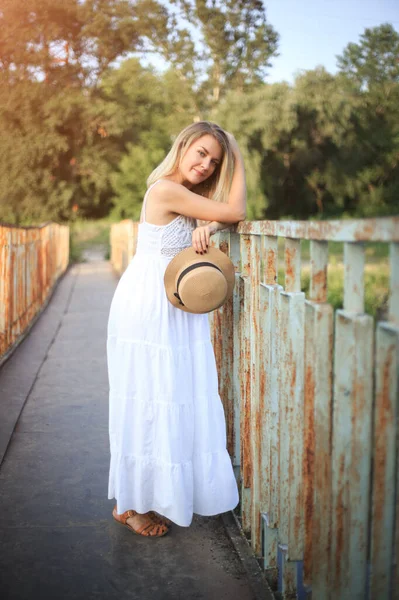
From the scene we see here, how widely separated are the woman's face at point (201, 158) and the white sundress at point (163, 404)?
0.70 feet

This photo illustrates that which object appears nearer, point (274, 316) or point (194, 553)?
point (274, 316)

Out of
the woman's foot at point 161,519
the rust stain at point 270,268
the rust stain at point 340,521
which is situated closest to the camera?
the rust stain at point 340,521

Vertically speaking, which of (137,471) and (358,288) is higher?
(358,288)

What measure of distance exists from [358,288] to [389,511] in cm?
53

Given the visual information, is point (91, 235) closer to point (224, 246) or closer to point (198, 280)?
point (224, 246)

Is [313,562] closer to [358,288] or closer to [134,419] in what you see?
[358,288]

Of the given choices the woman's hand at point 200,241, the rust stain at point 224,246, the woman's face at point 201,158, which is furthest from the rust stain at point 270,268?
the rust stain at point 224,246

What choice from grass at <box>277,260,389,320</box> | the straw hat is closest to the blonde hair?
the straw hat

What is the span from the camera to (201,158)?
318 centimetres

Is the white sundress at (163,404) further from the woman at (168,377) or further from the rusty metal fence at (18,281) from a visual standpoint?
the rusty metal fence at (18,281)

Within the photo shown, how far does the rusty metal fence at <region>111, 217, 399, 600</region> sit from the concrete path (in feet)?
0.97

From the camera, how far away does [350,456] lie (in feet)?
6.11

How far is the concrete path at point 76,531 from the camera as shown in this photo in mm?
2719

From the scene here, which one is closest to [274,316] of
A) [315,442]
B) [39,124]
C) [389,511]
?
[315,442]
